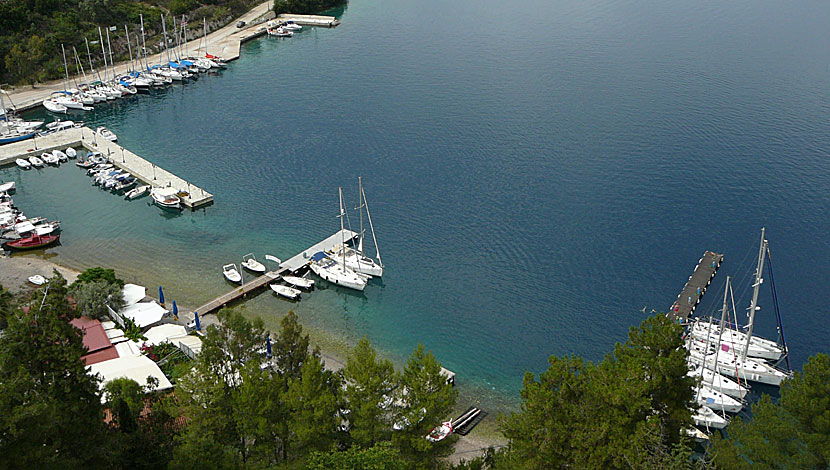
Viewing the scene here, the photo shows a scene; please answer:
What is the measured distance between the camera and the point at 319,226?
85.6m

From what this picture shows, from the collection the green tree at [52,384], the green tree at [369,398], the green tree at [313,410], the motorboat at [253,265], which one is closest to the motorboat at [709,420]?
the green tree at [369,398]

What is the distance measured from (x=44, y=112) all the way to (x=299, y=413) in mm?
97967

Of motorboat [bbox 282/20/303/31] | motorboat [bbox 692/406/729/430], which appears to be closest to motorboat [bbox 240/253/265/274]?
motorboat [bbox 692/406/729/430]

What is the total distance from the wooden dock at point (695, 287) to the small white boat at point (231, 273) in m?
43.1

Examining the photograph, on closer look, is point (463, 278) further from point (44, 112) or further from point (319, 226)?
point (44, 112)

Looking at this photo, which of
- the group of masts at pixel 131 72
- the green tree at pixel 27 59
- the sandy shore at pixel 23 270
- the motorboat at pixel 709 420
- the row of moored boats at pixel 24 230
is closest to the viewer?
the motorboat at pixel 709 420

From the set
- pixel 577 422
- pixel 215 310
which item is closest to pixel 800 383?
pixel 577 422

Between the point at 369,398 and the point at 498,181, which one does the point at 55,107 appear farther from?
the point at 369,398

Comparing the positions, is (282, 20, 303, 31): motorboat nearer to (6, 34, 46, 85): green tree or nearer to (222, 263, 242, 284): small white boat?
(6, 34, 46, 85): green tree

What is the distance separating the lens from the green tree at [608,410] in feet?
124

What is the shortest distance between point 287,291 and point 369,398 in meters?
32.4

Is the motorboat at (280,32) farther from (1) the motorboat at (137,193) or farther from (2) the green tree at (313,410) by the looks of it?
(2) the green tree at (313,410)

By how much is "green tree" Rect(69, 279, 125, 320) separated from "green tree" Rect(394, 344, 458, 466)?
113 ft

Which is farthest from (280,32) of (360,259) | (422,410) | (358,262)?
(422,410)
